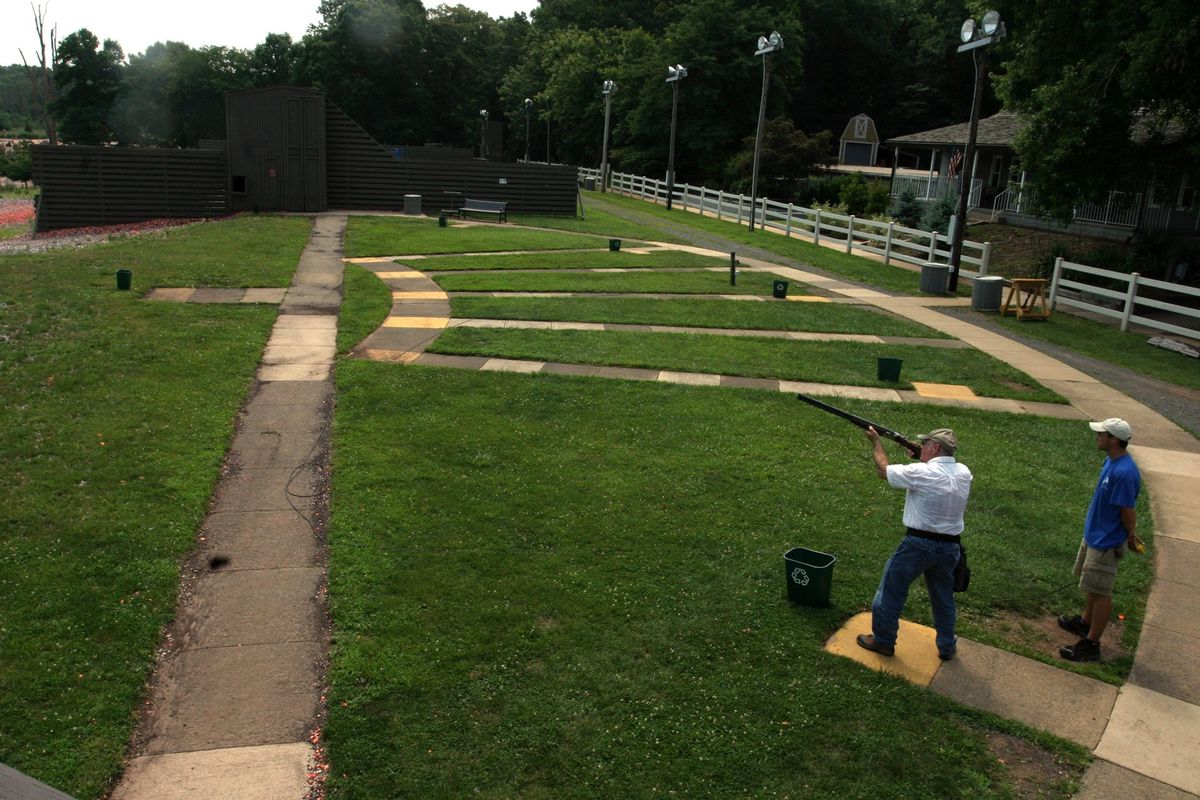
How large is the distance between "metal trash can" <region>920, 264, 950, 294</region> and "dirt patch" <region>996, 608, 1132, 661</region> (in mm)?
17080

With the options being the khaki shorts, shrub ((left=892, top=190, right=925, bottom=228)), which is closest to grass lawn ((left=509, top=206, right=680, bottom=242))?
shrub ((left=892, top=190, right=925, bottom=228))

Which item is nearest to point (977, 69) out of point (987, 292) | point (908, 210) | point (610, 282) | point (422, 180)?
point (987, 292)

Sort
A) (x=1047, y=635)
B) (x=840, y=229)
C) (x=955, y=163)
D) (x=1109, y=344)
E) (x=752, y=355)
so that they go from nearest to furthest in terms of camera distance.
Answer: (x=1047, y=635) < (x=752, y=355) < (x=1109, y=344) < (x=840, y=229) < (x=955, y=163)

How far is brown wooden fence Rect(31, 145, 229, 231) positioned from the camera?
32125 mm

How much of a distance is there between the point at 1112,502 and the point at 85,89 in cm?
10006

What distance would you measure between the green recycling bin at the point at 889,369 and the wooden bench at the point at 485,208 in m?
22.5

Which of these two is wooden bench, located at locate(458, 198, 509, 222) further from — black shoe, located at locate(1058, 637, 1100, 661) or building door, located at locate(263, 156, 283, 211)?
black shoe, located at locate(1058, 637, 1100, 661)

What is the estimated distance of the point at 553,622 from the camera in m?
7.20

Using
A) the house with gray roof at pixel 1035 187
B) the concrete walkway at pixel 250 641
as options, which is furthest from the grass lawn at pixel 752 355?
the house with gray roof at pixel 1035 187

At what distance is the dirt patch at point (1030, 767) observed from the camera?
18.5 feet

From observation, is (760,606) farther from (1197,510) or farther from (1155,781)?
(1197,510)

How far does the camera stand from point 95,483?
9.17m

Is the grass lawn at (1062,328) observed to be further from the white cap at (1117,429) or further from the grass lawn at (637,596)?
the white cap at (1117,429)

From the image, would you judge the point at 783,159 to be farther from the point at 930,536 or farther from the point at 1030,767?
the point at 1030,767
